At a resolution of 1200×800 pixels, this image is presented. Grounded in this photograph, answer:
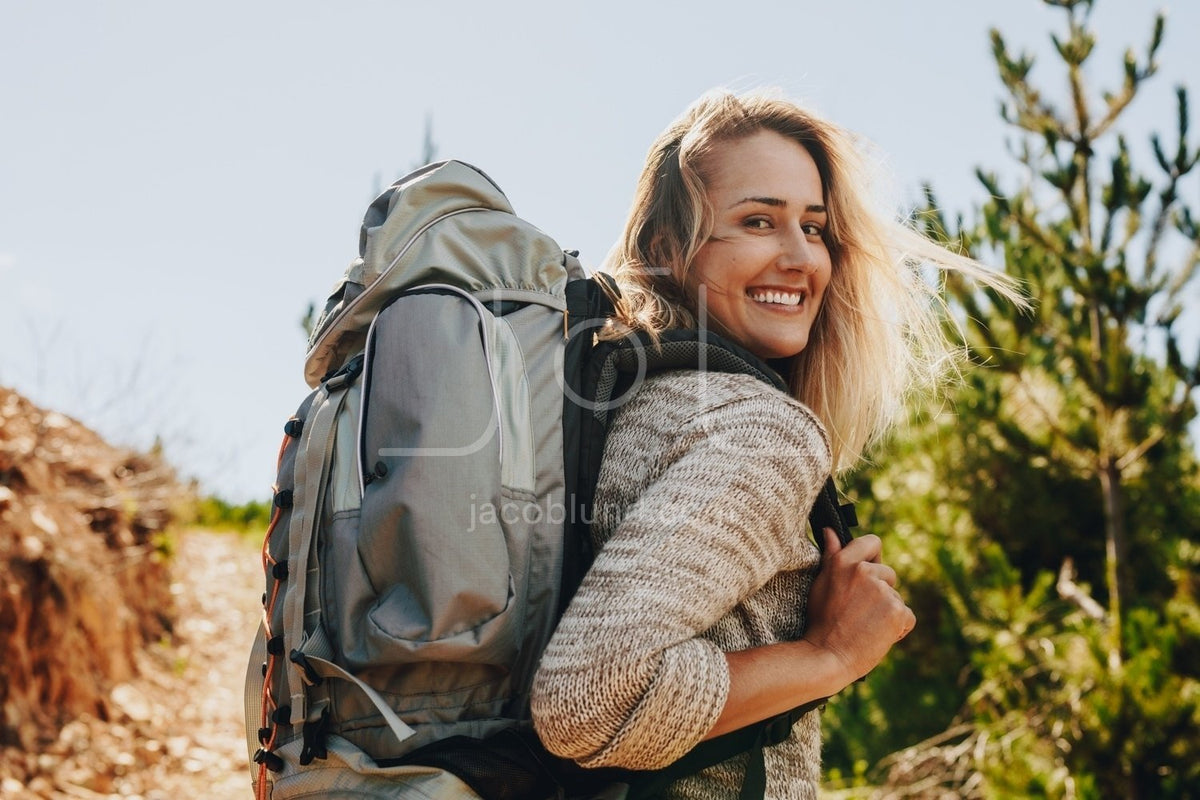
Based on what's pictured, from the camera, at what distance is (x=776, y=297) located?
193 cm

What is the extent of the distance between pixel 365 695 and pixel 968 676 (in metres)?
7.49

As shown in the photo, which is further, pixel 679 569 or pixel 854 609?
pixel 854 609

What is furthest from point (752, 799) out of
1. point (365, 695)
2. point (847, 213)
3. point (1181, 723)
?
point (1181, 723)

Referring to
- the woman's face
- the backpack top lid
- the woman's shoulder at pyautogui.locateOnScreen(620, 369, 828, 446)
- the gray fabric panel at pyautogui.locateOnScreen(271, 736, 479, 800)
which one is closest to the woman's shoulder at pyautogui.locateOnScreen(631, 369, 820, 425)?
the woman's shoulder at pyautogui.locateOnScreen(620, 369, 828, 446)

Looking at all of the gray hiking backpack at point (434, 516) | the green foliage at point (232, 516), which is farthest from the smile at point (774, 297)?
the green foliage at point (232, 516)

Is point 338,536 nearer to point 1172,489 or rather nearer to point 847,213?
point 847,213

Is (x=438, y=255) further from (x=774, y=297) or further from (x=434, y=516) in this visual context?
(x=774, y=297)

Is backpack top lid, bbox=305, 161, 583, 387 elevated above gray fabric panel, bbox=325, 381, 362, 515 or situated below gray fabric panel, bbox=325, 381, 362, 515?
above

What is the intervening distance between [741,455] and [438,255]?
515mm

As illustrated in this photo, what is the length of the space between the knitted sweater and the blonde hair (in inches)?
16.8

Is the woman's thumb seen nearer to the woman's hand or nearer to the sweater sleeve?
the woman's hand

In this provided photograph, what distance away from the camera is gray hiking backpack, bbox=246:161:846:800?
4.19 ft

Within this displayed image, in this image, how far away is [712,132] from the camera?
193 cm

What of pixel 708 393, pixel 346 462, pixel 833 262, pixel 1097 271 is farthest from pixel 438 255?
pixel 1097 271
